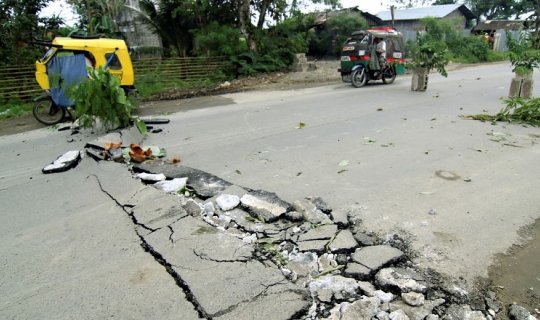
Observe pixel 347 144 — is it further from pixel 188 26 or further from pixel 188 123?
pixel 188 26

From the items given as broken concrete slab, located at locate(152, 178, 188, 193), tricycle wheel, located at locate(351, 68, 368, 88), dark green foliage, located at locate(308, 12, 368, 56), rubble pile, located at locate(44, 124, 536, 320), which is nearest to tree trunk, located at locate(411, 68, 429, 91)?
tricycle wheel, located at locate(351, 68, 368, 88)

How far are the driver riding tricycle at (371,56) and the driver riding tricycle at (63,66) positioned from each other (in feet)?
23.9

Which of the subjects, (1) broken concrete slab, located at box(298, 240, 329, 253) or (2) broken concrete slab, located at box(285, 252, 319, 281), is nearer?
(2) broken concrete slab, located at box(285, 252, 319, 281)

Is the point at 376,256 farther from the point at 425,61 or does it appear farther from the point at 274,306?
the point at 425,61

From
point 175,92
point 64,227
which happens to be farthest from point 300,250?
point 175,92

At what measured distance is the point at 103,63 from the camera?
Result: 29.2 ft

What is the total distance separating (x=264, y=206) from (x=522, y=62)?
9.24 m

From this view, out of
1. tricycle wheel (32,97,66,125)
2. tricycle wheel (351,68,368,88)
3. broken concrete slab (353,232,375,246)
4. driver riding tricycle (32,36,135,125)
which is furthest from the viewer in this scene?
tricycle wheel (351,68,368,88)

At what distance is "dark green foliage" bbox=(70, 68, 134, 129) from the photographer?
6562 millimetres

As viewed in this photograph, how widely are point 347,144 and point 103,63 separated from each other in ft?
20.3

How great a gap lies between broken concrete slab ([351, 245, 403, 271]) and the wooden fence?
468 inches

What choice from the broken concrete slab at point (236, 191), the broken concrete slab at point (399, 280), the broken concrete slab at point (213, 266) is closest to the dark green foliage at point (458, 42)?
the broken concrete slab at point (236, 191)

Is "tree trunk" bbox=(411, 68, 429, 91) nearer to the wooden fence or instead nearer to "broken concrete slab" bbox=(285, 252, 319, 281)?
the wooden fence

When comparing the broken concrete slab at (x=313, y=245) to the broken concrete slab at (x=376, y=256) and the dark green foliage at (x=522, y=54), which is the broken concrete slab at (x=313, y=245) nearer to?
the broken concrete slab at (x=376, y=256)
